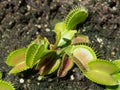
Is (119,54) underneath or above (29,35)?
underneath

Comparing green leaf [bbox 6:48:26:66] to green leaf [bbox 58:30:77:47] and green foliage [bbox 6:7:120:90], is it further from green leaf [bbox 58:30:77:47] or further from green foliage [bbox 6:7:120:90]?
green leaf [bbox 58:30:77:47]

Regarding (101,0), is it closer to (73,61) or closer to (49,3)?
(49,3)

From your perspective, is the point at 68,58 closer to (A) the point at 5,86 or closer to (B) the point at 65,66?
(B) the point at 65,66

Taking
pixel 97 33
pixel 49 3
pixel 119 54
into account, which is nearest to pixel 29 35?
pixel 49 3

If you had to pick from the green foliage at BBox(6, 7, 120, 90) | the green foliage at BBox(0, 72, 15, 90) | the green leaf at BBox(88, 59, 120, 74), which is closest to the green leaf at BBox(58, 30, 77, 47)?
the green foliage at BBox(6, 7, 120, 90)

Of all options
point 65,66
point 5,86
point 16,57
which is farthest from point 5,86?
point 65,66

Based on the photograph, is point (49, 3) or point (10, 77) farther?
point (49, 3)

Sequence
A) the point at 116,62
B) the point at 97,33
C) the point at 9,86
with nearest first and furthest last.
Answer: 1. the point at 9,86
2. the point at 116,62
3. the point at 97,33

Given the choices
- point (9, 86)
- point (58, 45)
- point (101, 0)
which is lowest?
point (9, 86)

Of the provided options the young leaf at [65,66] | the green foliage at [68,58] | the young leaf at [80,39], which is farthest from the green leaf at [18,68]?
the young leaf at [80,39]
